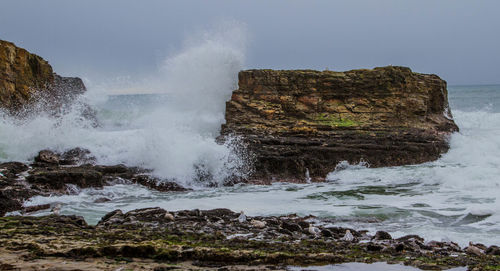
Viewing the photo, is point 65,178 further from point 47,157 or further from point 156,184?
point 156,184

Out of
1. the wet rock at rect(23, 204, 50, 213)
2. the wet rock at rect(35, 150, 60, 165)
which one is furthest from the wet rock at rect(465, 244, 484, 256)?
the wet rock at rect(35, 150, 60, 165)

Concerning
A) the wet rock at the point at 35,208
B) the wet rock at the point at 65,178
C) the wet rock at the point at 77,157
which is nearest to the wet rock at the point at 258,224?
the wet rock at the point at 35,208

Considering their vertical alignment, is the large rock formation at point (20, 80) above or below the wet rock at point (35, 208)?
above

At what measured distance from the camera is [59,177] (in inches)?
354

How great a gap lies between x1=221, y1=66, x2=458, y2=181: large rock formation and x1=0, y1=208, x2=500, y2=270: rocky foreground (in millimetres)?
6445

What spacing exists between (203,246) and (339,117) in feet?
36.5

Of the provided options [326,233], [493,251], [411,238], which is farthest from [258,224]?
[493,251]

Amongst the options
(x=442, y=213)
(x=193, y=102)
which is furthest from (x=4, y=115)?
(x=442, y=213)

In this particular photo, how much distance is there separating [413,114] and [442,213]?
8443 mm

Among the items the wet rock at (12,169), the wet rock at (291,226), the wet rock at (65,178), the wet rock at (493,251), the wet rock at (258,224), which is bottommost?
the wet rock at (493,251)

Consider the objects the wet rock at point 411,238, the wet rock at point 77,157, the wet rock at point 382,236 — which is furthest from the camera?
the wet rock at point 77,157

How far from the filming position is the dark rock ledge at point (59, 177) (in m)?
7.82

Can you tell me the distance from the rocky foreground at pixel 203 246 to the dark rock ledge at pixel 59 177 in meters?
2.85

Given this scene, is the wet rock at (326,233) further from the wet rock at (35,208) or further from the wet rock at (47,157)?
the wet rock at (47,157)
